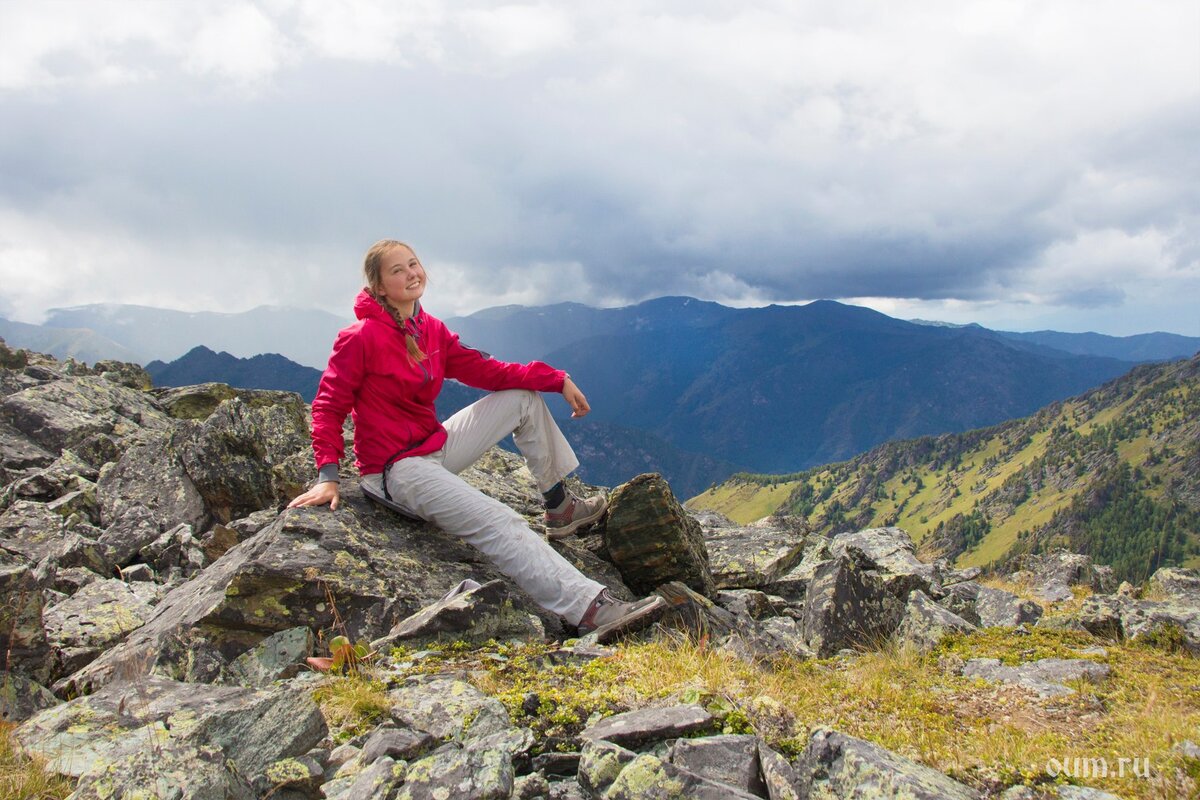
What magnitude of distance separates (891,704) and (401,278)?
26.2 ft

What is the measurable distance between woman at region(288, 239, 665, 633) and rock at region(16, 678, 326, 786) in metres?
3.93

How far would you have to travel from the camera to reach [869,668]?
8.01 m

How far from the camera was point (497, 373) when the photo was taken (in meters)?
11.0

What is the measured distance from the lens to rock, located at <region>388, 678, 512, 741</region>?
218 inches

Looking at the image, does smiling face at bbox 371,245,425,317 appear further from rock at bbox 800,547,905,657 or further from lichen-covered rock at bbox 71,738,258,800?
rock at bbox 800,547,905,657

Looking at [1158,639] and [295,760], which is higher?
[295,760]

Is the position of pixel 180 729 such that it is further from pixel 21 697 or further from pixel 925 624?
pixel 925 624

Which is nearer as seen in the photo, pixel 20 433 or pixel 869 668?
pixel 869 668

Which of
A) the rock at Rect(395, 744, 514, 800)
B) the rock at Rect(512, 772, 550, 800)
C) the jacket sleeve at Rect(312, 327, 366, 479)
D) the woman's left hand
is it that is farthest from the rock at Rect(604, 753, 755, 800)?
the woman's left hand

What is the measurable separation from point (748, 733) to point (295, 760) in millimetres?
3337

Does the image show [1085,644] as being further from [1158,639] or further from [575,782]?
[575,782]

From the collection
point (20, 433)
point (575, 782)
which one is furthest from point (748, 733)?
point (20, 433)

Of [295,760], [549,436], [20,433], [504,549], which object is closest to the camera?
[295,760]

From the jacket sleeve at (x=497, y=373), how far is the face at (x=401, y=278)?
123cm
